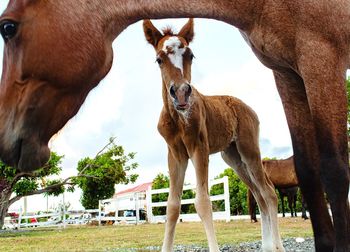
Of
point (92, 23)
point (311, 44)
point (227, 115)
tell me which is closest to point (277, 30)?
point (311, 44)

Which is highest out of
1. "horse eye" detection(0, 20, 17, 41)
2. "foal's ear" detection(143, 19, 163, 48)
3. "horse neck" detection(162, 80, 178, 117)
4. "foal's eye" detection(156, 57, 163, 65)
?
"foal's ear" detection(143, 19, 163, 48)

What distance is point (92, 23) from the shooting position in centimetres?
254

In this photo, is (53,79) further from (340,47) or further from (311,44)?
(340,47)

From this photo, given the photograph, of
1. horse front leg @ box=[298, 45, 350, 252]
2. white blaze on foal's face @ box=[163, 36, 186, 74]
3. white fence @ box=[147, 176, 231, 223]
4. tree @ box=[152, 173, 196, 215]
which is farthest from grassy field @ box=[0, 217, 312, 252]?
tree @ box=[152, 173, 196, 215]

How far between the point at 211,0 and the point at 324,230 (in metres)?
1.59

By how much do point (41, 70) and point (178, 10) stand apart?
87cm

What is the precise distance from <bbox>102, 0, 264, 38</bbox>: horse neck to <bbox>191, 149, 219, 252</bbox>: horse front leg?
2.49m

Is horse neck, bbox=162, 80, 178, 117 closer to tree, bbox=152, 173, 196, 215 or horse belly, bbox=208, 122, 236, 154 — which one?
horse belly, bbox=208, 122, 236, 154

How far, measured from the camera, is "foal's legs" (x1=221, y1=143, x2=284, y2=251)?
590cm

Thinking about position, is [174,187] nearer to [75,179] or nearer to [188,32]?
[188,32]

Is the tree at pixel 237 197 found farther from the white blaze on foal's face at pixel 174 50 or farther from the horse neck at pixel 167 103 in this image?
the white blaze on foal's face at pixel 174 50

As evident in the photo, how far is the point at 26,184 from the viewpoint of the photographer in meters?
26.5

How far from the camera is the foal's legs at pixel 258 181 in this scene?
590 centimetres

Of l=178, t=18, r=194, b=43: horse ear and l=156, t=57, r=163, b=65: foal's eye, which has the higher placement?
l=178, t=18, r=194, b=43: horse ear
